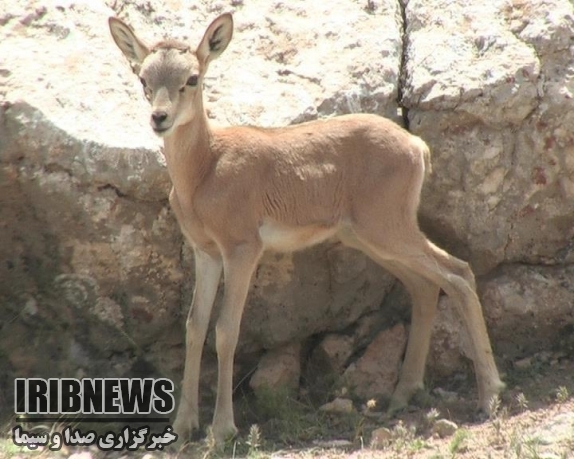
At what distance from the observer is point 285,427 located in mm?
11516

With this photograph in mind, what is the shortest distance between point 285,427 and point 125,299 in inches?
82.0

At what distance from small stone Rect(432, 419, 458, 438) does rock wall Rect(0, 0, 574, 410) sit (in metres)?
1.74

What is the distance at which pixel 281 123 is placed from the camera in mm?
12195

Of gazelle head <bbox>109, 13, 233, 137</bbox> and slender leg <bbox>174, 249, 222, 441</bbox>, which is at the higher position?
gazelle head <bbox>109, 13, 233, 137</bbox>

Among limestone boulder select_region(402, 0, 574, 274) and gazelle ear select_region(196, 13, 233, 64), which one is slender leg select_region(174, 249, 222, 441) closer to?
gazelle ear select_region(196, 13, 233, 64)

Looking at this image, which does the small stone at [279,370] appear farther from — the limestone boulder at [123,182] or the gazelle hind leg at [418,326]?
the gazelle hind leg at [418,326]

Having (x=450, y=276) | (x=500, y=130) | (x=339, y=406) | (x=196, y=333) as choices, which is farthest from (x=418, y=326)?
(x=196, y=333)

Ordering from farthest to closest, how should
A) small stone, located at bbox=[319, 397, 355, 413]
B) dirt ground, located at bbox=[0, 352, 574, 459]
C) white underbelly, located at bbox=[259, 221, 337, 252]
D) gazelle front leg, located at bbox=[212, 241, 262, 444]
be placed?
small stone, located at bbox=[319, 397, 355, 413], white underbelly, located at bbox=[259, 221, 337, 252], gazelle front leg, located at bbox=[212, 241, 262, 444], dirt ground, located at bbox=[0, 352, 574, 459]

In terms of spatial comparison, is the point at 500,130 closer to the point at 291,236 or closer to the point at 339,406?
the point at 291,236

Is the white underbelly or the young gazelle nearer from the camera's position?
the young gazelle

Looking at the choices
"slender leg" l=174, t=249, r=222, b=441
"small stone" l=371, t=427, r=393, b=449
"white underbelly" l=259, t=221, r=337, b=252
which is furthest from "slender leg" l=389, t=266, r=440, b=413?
"slender leg" l=174, t=249, r=222, b=441

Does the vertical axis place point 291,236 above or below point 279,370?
above

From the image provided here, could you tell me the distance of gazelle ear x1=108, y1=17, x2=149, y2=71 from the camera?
11.3m

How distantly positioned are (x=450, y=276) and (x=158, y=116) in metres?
3.32
